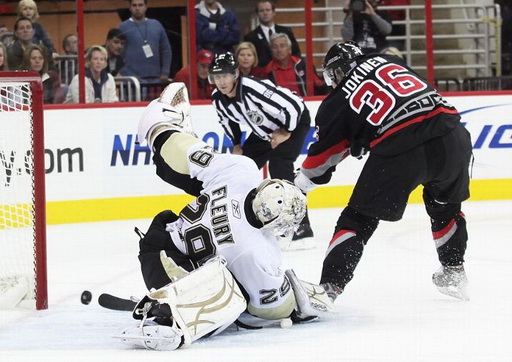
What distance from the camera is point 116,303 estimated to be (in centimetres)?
418

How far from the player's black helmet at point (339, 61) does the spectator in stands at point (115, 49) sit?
3771mm

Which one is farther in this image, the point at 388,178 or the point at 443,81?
the point at 443,81

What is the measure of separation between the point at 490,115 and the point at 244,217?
481 cm

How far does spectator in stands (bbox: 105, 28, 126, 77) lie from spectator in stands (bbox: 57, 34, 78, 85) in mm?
230

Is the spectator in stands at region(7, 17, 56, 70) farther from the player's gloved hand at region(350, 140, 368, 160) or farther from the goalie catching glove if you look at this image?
the player's gloved hand at region(350, 140, 368, 160)

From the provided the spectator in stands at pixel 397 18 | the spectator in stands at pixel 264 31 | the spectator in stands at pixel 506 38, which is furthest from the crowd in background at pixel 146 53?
the spectator in stands at pixel 506 38

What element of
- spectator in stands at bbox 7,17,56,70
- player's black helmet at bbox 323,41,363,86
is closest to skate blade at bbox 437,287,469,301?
player's black helmet at bbox 323,41,363,86

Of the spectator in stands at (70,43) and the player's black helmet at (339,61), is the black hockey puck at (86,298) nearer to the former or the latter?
the player's black helmet at (339,61)

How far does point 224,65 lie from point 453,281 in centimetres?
183

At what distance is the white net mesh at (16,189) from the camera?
4398mm

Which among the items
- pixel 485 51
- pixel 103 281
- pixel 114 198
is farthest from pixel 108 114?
pixel 485 51

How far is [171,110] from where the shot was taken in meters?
3.97

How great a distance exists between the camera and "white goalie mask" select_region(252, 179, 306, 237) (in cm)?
342

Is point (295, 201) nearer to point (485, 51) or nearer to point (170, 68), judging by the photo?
point (170, 68)
